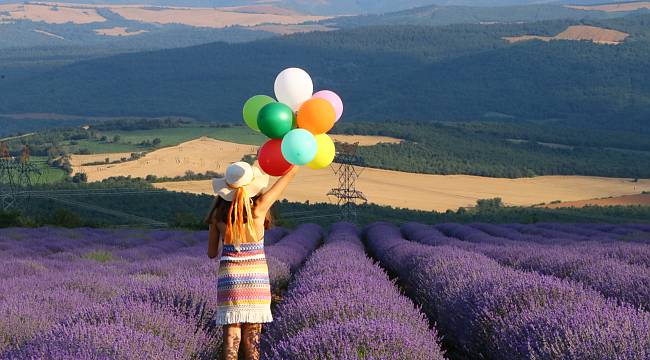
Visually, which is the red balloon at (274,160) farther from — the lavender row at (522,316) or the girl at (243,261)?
the lavender row at (522,316)

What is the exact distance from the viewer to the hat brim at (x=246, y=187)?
592cm

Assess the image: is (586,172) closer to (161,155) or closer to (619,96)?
(161,155)

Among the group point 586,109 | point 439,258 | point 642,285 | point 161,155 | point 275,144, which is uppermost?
point 275,144

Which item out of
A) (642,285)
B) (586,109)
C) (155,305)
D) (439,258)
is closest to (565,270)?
(439,258)

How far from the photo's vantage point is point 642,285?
700cm

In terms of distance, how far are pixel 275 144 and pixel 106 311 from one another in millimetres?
1586

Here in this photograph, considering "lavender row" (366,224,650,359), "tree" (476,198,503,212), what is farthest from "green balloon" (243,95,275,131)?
"tree" (476,198,503,212)

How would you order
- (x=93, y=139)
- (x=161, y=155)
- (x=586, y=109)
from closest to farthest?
(x=161, y=155) < (x=93, y=139) < (x=586, y=109)

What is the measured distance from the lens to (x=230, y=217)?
5.86m

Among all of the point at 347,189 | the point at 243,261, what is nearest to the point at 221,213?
the point at 243,261

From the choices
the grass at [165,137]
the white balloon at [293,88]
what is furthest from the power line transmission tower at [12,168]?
the white balloon at [293,88]

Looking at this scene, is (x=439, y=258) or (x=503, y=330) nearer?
(x=503, y=330)

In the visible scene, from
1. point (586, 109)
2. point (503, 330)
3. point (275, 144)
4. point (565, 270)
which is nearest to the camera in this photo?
point (503, 330)

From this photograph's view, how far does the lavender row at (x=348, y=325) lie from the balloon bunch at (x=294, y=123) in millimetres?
957
